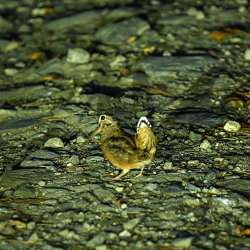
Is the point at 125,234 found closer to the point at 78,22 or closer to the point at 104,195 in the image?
the point at 104,195

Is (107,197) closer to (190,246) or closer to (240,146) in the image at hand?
(190,246)

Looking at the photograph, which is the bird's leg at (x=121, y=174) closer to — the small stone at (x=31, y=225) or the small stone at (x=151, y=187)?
the small stone at (x=151, y=187)

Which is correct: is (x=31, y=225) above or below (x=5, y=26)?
above

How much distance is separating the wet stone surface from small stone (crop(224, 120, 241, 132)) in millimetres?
14

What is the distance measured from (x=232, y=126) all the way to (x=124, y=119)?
4.69ft

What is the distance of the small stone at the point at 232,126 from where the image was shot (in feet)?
27.5

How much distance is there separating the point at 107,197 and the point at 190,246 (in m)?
1.25

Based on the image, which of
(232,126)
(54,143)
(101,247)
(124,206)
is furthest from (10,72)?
(101,247)

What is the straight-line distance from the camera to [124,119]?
8922mm

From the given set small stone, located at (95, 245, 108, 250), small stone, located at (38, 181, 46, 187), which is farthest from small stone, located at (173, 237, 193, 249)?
small stone, located at (38, 181, 46, 187)

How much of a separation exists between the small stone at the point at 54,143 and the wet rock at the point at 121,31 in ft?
11.5

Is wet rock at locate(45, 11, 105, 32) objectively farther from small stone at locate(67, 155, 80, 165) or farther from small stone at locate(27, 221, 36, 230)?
small stone at locate(27, 221, 36, 230)

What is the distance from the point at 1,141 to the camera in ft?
28.2

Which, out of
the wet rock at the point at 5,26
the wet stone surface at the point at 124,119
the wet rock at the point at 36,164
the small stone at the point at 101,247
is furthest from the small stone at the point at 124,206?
the wet rock at the point at 5,26
